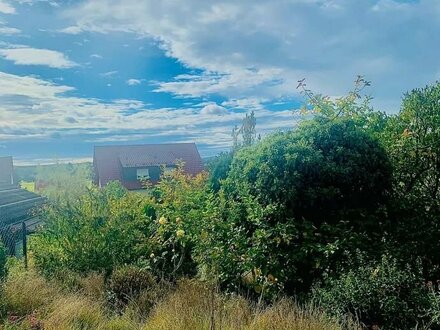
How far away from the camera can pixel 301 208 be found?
572 centimetres

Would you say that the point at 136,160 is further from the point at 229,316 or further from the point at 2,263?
the point at 229,316

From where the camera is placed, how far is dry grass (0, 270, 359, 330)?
4027 mm

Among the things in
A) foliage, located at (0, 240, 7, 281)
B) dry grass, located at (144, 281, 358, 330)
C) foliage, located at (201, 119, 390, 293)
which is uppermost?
foliage, located at (201, 119, 390, 293)

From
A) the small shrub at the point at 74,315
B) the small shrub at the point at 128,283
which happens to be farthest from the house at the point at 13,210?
the small shrub at the point at 74,315

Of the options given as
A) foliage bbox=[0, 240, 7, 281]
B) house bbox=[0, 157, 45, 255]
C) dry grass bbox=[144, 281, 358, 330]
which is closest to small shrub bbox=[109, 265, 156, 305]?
dry grass bbox=[144, 281, 358, 330]

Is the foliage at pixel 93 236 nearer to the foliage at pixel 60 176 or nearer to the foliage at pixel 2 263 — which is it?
the foliage at pixel 2 263

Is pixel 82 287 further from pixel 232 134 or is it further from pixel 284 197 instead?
pixel 232 134

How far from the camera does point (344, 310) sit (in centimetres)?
429

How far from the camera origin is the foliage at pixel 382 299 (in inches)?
166

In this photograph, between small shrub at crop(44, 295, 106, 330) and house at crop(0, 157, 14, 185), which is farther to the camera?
house at crop(0, 157, 14, 185)

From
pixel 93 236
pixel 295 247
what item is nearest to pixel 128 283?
pixel 93 236

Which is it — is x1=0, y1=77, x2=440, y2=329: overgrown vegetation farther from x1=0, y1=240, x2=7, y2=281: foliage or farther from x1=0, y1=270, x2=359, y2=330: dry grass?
x1=0, y1=240, x2=7, y2=281: foliage

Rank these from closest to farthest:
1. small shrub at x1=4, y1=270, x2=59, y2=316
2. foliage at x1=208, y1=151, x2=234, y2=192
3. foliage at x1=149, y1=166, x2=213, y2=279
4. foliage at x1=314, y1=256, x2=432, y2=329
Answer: foliage at x1=314, y1=256, x2=432, y2=329
small shrub at x1=4, y1=270, x2=59, y2=316
foliage at x1=149, y1=166, x2=213, y2=279
foliage at x1=208, y1=151, x2=234, y2=192

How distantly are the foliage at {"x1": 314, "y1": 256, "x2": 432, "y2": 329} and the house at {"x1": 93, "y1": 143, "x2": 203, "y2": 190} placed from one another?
21.7 m
